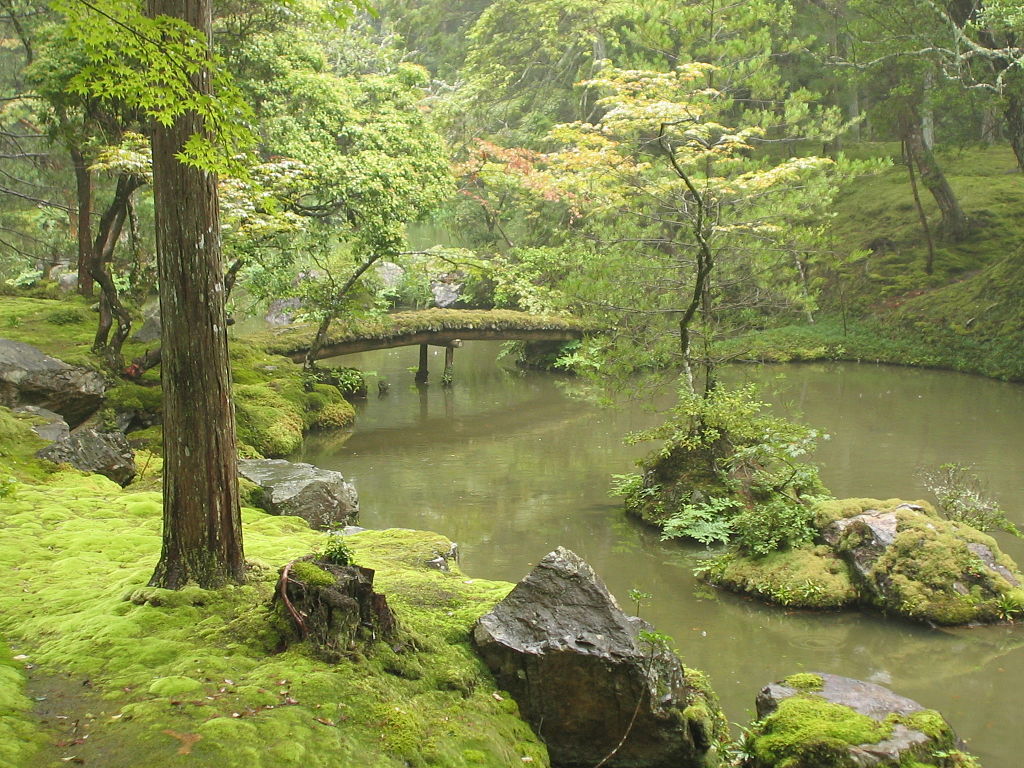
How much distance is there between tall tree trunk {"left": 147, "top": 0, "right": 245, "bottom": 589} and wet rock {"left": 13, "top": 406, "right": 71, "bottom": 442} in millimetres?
4720

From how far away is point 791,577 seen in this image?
761cm

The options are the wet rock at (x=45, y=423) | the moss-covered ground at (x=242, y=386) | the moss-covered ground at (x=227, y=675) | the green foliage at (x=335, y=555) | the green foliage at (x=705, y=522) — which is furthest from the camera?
the moss-covered ground at (x=242, y=386)

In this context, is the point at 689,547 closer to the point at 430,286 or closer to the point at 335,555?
the point at 335,555

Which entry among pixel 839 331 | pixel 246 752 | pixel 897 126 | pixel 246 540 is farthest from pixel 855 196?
pixel 246 752

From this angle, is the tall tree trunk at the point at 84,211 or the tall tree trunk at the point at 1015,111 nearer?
the tall tree trunk at the point at 84,211

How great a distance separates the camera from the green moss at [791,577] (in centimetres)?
741

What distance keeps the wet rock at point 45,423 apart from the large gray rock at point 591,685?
5.91 metres

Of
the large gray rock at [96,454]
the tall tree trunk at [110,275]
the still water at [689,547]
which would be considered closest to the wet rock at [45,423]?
Result: the large gray rock at [96,454]

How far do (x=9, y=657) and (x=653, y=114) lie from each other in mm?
7983

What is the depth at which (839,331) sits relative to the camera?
21500mm

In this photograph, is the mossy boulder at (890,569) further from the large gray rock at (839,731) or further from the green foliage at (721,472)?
the large gray rock at (839,731)

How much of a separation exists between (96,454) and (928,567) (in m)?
7.78

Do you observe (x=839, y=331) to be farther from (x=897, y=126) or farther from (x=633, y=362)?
(x=633, y=362)

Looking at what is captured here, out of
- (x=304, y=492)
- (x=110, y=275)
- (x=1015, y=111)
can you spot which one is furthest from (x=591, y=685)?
(x=1015, y=111)
